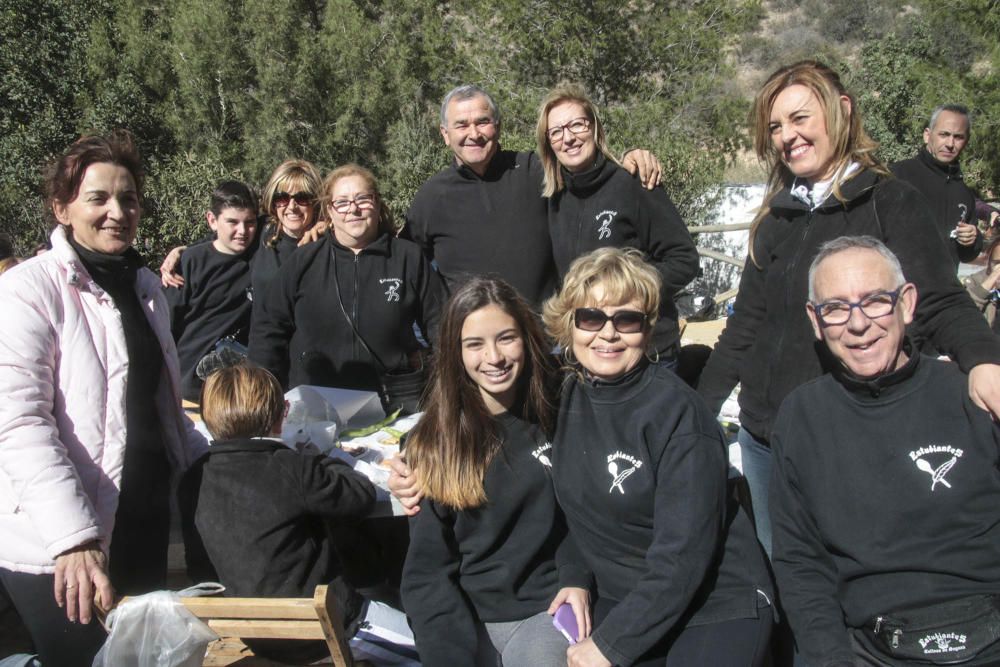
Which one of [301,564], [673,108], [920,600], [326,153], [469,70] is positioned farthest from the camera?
[326,153]

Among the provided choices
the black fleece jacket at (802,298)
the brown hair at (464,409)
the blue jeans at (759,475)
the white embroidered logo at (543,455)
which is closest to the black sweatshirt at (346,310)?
the brown hair at (464,409)

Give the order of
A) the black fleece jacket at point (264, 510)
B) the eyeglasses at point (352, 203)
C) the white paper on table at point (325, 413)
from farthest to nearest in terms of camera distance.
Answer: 1. the eyeglasses at point (352, 203)
2. the white paper on table at point (325, 413)
3. the black fleece jacket at point (264, 510)

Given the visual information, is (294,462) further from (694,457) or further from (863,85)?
(863,85)

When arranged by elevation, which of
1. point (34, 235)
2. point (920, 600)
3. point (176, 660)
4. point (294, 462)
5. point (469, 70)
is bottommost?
point (176, 660)

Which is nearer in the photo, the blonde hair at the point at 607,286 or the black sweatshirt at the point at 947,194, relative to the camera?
the blonde hair at the point at 607,286

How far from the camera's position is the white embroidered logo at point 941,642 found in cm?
188

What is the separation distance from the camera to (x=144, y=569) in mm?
2512

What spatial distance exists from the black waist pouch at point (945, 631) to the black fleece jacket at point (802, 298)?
0.58 meters


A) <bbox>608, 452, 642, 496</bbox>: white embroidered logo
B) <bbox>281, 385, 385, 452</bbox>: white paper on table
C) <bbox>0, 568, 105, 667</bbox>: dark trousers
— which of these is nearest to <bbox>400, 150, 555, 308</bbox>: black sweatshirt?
<bbox>281, 385, 385, 452</bbox>: white paper on table

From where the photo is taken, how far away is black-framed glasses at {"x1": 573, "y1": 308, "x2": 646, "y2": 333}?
2252 millimetres

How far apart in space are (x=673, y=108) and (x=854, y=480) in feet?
39.0

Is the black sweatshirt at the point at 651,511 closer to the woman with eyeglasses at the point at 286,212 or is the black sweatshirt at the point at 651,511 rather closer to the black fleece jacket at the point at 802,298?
the black fleece jacket at the point at 802,298

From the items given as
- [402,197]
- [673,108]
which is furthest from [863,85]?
[402,197]

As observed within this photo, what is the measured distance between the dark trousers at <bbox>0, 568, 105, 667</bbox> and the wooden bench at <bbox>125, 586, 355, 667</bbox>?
342 millimetres
